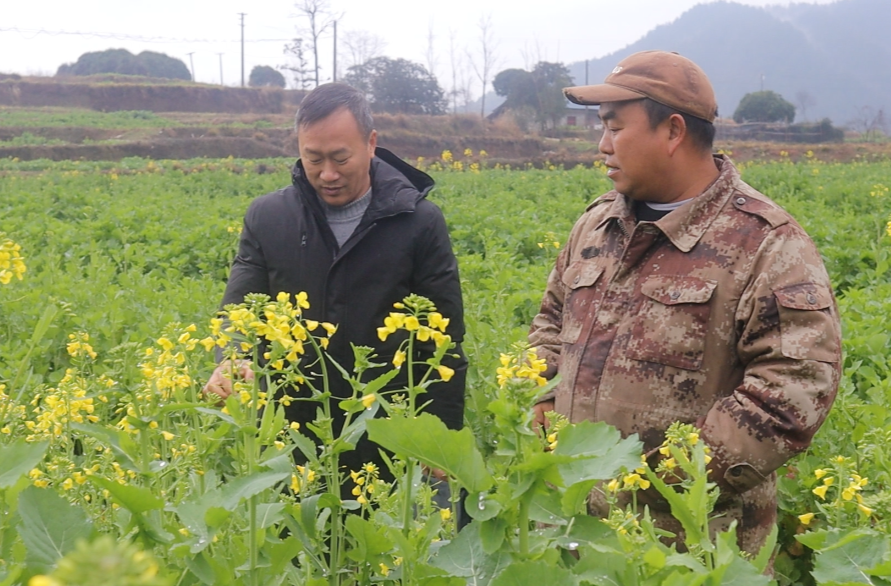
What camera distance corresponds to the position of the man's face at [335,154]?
2.87 metres

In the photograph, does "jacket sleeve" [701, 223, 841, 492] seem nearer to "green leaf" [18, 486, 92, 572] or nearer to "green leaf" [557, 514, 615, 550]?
"green leaf" [557, 514, 615, 550]

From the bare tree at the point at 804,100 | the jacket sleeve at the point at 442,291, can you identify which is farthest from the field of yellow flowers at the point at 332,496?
the bare tree at the point at 804,100

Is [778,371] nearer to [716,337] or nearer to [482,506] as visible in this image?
[716,337]

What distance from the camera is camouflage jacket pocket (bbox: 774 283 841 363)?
77.8 inches

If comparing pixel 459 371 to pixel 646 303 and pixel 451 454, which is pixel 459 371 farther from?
pixel 451 454

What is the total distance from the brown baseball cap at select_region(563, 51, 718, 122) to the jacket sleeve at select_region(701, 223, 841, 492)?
1.53 feet

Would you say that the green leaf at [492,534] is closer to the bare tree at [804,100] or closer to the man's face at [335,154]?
the man's face at [335,154]

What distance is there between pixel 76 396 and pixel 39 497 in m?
0.97

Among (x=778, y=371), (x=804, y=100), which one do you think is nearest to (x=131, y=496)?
(x=778, y=371)

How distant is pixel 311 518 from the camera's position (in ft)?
4.28

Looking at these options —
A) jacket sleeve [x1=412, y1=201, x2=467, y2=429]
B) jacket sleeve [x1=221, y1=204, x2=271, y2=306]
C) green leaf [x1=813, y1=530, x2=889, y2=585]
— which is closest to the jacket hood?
jacket sleeve [x1=412, y1=201, x2=467, y2=429]

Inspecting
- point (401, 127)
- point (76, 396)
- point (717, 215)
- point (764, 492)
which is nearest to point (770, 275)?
point (717, 215)

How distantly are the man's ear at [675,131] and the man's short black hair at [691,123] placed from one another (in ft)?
0.05

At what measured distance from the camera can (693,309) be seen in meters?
2.18
